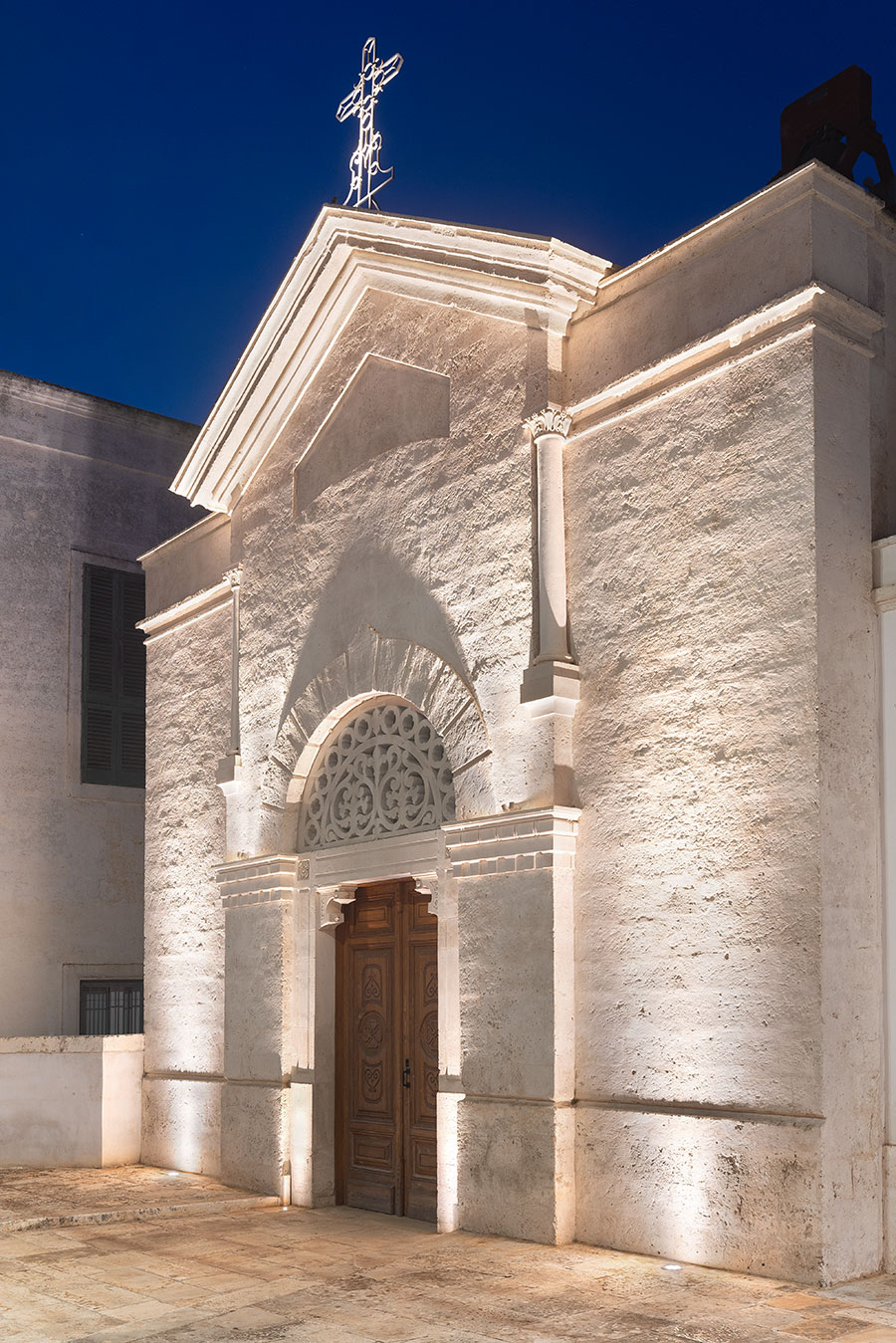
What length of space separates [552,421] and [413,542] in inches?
59.5

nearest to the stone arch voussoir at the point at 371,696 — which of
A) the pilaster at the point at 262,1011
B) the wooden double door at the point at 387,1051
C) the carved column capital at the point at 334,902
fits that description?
the pilaster at the point at 262,1011

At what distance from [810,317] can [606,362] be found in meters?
1.55

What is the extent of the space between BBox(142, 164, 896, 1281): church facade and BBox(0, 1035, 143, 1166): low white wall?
3.18 ft

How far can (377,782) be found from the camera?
9906mm

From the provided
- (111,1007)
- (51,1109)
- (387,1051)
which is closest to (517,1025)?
(387,1051)

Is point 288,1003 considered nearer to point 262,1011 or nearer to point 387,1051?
point 262,1011

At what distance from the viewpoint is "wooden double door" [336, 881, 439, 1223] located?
30.8 feet

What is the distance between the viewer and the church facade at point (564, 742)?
277 inches

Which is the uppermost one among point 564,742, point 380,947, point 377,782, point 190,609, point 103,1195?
point 190,609

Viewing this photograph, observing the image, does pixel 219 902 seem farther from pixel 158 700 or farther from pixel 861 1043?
pixel 861 1043

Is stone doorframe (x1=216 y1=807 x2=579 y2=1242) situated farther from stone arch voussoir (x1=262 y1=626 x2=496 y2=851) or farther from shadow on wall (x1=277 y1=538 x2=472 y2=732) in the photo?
shadow on wall (x1=277 y1=538 x2=472 y2=732)

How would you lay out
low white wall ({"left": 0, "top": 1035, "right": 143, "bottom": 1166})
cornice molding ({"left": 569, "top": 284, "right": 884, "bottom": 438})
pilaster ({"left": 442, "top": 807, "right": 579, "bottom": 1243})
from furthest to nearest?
low white wall ({"left": 0, "top": 1035, "right": 143, "bottom": 1166}) < pilaster ({"left": 442, "top": 807, "right": 579, "bottom": 1243}) < cornice molding ({"left": 569, "top": 284, "right": 884, "bottom": 438})

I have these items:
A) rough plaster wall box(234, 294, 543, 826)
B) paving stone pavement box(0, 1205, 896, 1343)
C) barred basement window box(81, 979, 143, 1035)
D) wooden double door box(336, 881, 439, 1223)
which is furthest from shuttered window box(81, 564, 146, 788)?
paving stone pavement box(0, 1205, 896, 1343)

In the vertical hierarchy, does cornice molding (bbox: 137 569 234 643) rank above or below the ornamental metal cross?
below
